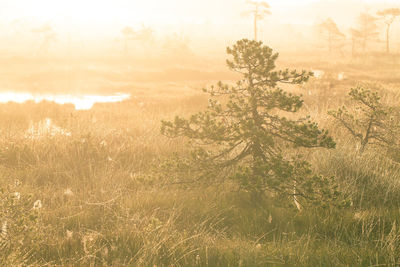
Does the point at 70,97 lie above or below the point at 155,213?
above

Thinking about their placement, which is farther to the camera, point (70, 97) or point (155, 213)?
point (70, 97)

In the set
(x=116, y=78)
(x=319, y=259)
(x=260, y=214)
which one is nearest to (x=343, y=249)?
(x=319, y=259)

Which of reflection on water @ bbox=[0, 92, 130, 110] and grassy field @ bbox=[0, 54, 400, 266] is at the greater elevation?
reflection on water @ bbox=[0, 92, 130, 110]

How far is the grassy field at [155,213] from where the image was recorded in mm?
3086

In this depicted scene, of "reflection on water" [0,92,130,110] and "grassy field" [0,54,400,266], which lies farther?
"reflection on water" [0,92,130,110]

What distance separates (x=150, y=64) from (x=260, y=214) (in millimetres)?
37424

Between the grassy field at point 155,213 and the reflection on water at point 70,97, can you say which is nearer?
the grassy field at point 155,213

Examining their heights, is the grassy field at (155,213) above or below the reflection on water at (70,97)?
below

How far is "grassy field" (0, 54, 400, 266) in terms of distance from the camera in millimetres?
3086

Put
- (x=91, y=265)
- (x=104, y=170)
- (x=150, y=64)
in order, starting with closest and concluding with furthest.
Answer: (x=91, y=265) < (x=104, y=170) < (x=150, y=64)

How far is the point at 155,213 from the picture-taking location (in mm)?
3973

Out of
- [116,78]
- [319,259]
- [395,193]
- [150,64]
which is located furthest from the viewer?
[150,64]

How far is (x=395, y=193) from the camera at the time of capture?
4.85 meters

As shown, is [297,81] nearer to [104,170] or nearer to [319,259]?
[319,259]
